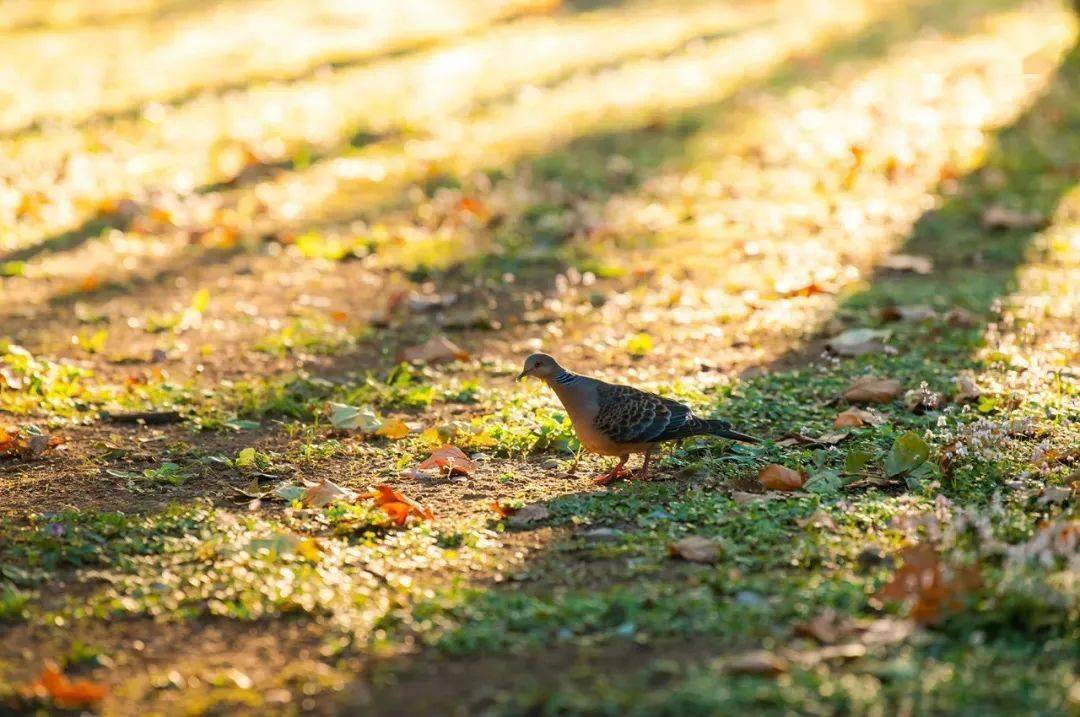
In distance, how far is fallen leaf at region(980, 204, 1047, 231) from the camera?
29.0 ft

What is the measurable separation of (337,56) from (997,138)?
322 inches

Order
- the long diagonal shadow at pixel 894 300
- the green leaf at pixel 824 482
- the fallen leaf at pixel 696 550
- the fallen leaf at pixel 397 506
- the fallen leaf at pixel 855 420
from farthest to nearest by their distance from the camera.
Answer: the fallen leaf at pixel 855 420, the green leaf at pixel 824 482, the fallen leaf at pixel 397 506, the fallen leaf at pixel 696 550, the long diagonal shadow at pixel 894 300

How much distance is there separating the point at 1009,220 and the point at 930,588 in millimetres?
5797

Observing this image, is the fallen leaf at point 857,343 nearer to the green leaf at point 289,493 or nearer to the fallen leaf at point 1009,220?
the fallen leaf at point 1009,220

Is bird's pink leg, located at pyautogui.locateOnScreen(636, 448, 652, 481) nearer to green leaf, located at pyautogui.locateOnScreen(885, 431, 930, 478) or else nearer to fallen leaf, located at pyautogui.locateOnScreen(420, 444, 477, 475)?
fallen leaf, located at pyautogui.locateOnScreen(420, 444, 477, 475)

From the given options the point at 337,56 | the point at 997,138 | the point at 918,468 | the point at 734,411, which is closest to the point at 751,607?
the point at 918,468

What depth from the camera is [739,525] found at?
4434 mm

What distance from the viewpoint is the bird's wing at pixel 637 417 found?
4.80 meters

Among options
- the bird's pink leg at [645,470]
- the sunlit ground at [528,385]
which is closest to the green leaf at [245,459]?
the sunlit ground at [528,385]

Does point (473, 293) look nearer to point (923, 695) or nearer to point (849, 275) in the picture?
point (849, 275)

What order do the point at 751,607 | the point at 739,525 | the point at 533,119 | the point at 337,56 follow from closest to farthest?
the point at 751,607, the point at 739,525, the point at 533,119, the point at 337,56

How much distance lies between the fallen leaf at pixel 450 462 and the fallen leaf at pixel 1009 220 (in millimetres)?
5042

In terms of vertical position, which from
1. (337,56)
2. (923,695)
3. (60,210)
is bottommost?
(923,695)

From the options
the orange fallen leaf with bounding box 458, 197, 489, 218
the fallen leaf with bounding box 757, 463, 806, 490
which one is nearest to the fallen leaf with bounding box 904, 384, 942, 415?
the fallen leaf with bounding box 757, 463, 806, 490
